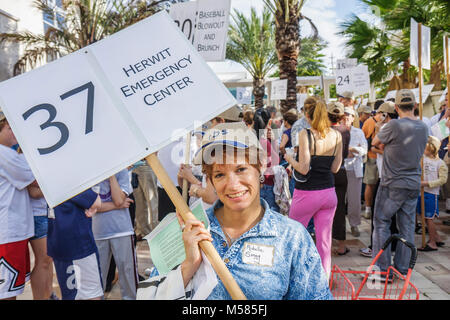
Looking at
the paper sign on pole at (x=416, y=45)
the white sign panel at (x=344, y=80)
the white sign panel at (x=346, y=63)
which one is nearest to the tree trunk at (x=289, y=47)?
the white sign panel at (x=346, y=63)

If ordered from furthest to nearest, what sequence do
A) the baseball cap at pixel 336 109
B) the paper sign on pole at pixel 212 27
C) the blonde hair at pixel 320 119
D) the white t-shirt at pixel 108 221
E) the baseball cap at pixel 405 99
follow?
the paper sign on pole at pixel 212 27
the baseball cap at pixel 336 109
the baseball cap at pixel 405 99
the blonde hair at pixel 320 119
the white t-shirt at pixel 108 221

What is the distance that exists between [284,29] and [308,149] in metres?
6.45

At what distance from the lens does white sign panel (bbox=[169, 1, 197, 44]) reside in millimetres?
4570

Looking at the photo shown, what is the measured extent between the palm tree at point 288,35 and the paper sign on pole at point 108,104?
8300 mm

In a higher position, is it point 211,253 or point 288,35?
point 288,35

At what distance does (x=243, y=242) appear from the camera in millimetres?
1504

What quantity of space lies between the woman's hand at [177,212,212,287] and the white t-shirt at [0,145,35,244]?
212 cm

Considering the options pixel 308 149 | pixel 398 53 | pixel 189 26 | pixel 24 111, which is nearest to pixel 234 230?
pixel 24 111

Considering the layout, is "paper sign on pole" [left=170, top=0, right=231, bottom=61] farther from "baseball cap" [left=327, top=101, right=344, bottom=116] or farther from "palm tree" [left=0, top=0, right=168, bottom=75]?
"palm tree" [left=0, top=0, right=168, bottom=75]

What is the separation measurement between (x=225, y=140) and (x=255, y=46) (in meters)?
20.6

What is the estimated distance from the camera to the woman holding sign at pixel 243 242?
131 cm

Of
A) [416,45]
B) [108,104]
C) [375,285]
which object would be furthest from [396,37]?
[108,104]

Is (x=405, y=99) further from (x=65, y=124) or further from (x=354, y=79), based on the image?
(x=354, y=79)

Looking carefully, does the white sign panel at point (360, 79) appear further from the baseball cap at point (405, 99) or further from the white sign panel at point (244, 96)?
the white sign panel at point (244, 96)
